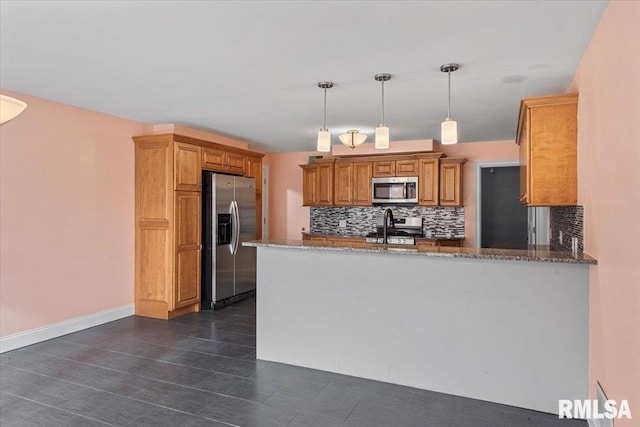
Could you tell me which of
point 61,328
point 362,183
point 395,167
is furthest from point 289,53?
point 362,183

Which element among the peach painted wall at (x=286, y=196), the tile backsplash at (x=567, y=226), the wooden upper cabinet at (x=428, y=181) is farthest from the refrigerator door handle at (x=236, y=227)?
the tile backsplash at (x=567, y=226)

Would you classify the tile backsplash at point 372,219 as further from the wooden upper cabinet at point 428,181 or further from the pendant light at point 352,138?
the pendant light at point 352,138

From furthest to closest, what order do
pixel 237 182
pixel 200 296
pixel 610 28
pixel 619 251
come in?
pixel 237 182
pixel 200 296
pixel 610 28
pixel 619 251

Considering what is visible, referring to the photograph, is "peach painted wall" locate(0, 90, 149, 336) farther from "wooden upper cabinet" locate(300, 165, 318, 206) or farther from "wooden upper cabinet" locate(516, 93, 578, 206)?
"wooden upper cabinet" locate(516, 93, 578, 206)

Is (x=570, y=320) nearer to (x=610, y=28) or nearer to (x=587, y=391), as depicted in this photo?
(x=587, y=391)

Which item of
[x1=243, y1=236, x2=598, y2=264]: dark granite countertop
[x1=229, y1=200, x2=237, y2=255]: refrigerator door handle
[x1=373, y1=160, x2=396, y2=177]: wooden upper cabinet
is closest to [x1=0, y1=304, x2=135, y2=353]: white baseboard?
[x1=229, y1=200, x2=237, y2=255]: refrigerator door handle

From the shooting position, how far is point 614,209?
1.85m

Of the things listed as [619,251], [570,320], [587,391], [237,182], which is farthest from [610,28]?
[237,182]

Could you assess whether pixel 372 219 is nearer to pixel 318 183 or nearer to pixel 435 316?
pixel 318 183

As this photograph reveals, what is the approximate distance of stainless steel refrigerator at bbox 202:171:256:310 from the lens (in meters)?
5.06

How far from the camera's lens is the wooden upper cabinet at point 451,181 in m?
5.85

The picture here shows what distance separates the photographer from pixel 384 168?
6.18 m

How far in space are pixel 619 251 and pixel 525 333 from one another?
1.00 metres

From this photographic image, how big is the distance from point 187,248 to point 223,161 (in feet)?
4.15
